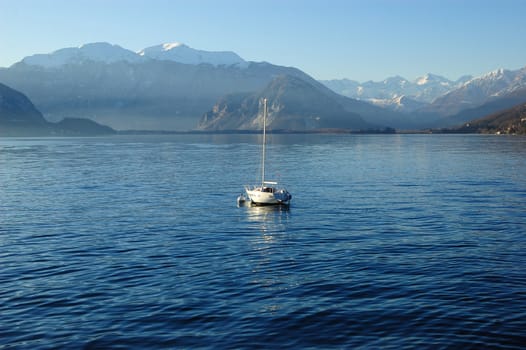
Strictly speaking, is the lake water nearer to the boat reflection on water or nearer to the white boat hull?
the boat reflection on water

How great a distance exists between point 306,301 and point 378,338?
704 cm

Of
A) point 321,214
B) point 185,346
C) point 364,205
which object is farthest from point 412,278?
point 364,205

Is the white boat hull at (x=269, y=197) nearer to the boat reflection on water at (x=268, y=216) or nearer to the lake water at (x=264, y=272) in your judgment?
the boat reflection on water at (x=268, y=216)

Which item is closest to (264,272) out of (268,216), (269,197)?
(268,216)

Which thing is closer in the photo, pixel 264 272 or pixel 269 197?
pixel 264 272

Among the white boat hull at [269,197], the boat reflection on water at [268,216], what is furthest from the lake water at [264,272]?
the white boat hull at [269,197]

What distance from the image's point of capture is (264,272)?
43188mm

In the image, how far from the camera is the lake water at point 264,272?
101ft

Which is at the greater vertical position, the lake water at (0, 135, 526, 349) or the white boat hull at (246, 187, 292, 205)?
the white boat hull at (246, 187, 292, 205)

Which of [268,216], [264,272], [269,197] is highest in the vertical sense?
[269,197]

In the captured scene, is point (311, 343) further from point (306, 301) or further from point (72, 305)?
point (72, 305)

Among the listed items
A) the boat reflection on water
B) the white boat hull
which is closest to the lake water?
the boat reflection on water

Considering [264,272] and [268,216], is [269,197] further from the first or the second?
[264,272]

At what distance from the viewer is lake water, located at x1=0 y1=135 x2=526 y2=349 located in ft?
101
